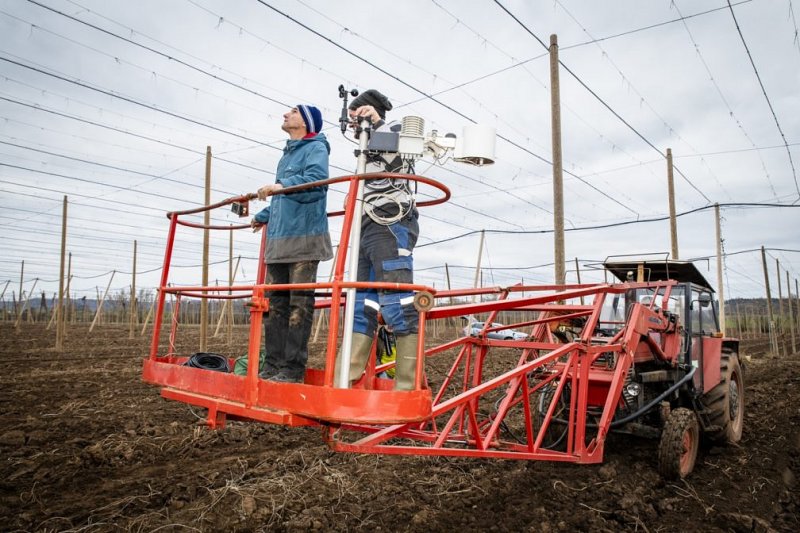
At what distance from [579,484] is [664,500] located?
736 millimetres

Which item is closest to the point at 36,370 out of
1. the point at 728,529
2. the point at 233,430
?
the point at 233,430

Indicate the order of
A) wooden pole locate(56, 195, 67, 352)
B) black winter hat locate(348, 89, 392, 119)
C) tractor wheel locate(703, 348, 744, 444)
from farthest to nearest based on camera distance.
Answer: wooden pole locate(56, 195, 67, 352), tractor wheel locate(703, 348, 744, 444), black winter hat locate(348, 89, 392, 119)

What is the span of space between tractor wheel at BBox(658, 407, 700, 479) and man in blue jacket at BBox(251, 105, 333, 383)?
3.64m

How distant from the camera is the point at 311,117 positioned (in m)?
3.74

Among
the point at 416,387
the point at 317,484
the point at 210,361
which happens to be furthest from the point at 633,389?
the point at 210,361

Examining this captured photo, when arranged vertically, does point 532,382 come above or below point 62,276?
below

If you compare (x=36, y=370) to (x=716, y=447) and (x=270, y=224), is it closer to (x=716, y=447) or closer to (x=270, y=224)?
(x=270, y=224)

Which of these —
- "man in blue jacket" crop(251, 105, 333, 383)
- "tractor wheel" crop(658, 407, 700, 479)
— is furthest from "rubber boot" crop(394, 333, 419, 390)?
"tractor wheel" crop(658, 407, 700, 479)

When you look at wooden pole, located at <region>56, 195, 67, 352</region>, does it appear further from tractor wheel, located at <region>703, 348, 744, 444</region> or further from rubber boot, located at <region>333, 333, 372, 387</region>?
tractor wheel, located at <region>703, 348, 744, 444</region>

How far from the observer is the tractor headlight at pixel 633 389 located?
5.61 metres

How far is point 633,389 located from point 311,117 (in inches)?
172

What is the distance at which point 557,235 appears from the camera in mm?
11383

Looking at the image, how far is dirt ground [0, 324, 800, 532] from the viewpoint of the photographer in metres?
3.90

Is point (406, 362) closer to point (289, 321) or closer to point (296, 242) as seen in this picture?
point (289, 321)
